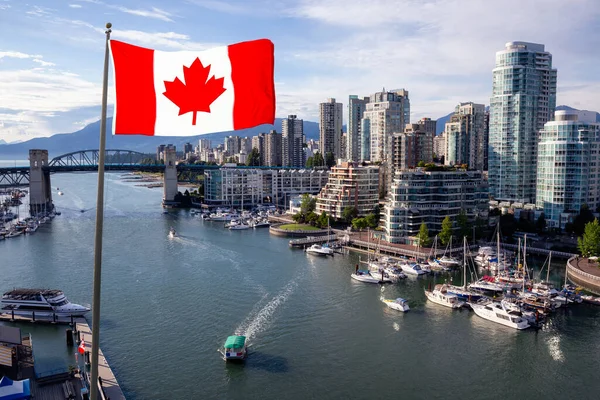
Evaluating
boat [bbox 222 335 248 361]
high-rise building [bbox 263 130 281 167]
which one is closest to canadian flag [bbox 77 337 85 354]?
boat [bbox 222 335 248 361]

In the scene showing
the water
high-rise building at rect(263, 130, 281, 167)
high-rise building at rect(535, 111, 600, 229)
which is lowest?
the water

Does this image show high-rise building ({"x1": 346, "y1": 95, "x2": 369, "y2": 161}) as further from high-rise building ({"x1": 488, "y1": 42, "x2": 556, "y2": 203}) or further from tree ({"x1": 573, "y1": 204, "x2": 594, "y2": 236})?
tree ({"x1": 573, "y1": 204, "x2": 594, "y2": 236})

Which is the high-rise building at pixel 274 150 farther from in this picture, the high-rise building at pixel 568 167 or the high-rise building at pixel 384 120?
the high-rise building at pixel 568 167

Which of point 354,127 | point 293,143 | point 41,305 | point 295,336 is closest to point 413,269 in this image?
point 295,336

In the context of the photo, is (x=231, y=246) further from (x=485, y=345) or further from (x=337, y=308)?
(x=485, y=345)

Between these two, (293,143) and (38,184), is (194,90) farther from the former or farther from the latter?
(293,143)

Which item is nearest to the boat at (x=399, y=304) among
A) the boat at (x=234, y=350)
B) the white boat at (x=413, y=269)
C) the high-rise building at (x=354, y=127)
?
the white boat at (x=413, y=269)

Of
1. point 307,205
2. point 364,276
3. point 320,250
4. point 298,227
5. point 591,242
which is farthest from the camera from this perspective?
point 307,205
